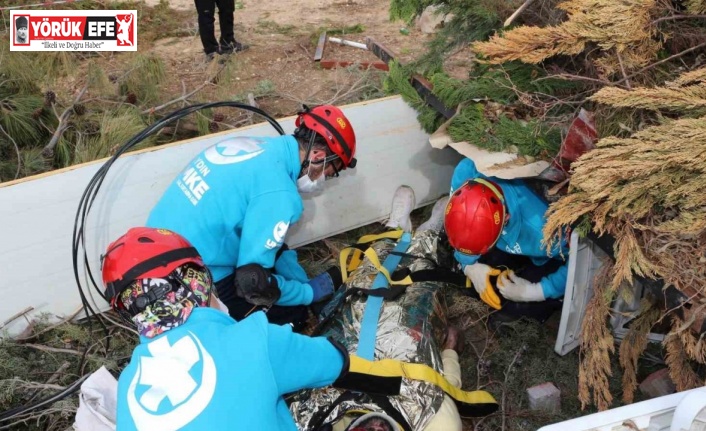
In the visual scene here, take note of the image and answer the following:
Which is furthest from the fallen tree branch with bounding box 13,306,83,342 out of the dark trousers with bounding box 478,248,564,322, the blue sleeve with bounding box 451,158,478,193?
the dark trousers with bounding box 478,248,564,322

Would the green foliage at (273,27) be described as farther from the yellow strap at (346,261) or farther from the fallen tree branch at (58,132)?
the yellow strap at (346,261)

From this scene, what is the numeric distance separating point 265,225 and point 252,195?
192 millimetres

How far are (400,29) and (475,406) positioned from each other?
5.32 metres

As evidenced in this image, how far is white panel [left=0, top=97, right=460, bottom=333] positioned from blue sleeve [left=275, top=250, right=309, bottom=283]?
18.7 inches

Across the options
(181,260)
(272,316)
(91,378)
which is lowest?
(272,316)

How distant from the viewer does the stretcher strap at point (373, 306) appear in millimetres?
2934

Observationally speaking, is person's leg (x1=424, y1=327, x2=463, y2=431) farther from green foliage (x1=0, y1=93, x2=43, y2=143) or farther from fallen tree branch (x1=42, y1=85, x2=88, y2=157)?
green foliage (x1=0, y1=93, x2=43, y2=143)

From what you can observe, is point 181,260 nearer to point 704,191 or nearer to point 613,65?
point 704,191

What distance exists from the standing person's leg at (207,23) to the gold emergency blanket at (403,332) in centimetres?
366

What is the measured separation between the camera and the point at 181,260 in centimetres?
206

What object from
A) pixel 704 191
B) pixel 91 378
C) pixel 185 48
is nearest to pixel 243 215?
pixel 91 378

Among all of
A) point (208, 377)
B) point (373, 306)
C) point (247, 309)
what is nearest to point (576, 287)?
point (373, 306)

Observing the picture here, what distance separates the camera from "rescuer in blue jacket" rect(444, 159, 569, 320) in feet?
10.7

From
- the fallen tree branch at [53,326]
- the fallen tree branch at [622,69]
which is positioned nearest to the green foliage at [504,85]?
the fallen tree branch at [622,69]
